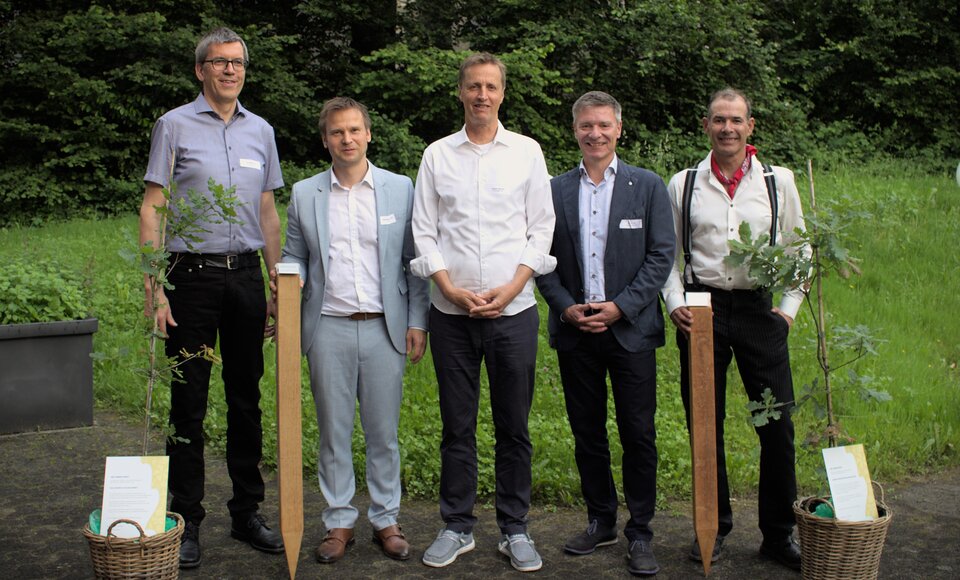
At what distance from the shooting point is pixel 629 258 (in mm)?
4754

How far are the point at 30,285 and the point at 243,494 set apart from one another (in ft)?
9.97

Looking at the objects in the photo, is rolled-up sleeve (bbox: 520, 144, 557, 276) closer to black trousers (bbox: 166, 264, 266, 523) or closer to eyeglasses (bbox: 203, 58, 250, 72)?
black trousers (bbox: 166, 264, 266, 523)

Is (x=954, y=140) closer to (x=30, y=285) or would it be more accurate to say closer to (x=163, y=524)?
(x=30, y=285)

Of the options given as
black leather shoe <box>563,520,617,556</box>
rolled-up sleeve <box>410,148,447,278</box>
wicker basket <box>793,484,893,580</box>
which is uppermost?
rolled-up sleeve <box>410,148,447,278</box>

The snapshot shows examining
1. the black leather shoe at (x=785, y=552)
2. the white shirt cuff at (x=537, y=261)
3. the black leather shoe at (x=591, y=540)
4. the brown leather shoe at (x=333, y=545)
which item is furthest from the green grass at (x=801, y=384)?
the white shirt cuff at (x=537, y=261)

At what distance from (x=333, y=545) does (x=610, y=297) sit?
5.71ft

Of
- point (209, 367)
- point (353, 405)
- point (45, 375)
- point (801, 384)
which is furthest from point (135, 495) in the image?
point (801, 384)

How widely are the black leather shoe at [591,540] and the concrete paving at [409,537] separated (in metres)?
0.04

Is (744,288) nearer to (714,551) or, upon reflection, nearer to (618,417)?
(618,417)

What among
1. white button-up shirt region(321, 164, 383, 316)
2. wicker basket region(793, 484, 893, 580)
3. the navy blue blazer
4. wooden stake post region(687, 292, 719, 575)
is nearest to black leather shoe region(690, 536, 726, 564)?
wooden stake post region(687, 292, 719, 575)

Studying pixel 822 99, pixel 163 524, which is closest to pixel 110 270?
pixel 163 524

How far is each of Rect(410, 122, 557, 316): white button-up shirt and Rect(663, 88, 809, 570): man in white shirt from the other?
26.6 inches

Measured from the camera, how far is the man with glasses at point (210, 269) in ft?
15.5

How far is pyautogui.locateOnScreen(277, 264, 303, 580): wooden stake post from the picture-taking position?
14.4 feet
